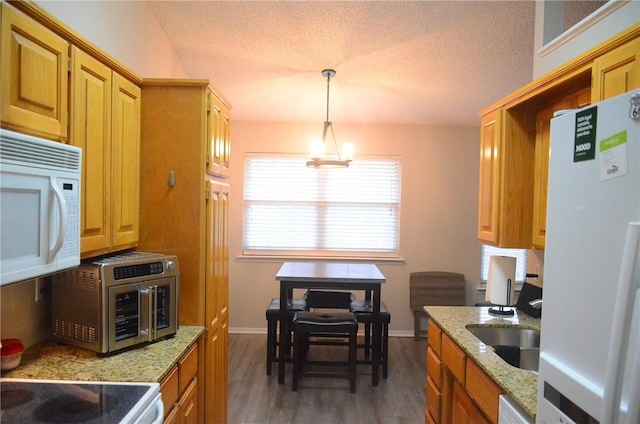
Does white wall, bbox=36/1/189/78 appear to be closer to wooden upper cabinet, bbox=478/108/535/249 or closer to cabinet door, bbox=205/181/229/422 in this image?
cabinet door, bbox=205/181/229/422

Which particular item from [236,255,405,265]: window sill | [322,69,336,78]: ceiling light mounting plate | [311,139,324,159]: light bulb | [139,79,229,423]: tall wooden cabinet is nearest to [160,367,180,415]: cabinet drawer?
[139,79,229,423]: tall wooden cabinet

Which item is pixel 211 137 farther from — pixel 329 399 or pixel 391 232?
pixel 391 232

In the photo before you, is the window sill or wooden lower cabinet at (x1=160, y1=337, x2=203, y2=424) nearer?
wooden lower cabinet at (x1=160, y1=337, x2=203, y2=424)

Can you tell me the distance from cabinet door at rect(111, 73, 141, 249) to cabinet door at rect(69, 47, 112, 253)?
0.05 metres

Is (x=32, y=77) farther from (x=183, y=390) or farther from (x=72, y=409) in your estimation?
(x=183, y=390)

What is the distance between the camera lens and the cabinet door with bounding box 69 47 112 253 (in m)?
1.44

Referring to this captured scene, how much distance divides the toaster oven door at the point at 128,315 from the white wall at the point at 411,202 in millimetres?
2829

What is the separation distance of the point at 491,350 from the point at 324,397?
1751 mm

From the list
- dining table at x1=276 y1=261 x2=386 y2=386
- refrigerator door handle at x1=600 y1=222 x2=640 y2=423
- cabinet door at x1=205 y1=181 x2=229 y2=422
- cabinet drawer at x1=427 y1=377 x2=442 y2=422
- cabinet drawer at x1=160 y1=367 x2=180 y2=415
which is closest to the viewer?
refrigerator door handle at x1=600 y1=222 x2=640 y2=423

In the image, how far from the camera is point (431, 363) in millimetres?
2363

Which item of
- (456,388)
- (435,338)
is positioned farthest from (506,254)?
(456,388)

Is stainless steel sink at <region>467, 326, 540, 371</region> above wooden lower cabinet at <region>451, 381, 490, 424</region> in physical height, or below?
above

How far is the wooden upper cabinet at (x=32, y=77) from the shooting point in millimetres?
1111

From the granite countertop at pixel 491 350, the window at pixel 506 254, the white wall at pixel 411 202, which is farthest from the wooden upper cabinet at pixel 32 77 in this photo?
the window at pixel 506 254
